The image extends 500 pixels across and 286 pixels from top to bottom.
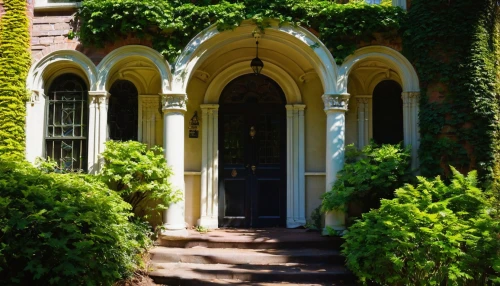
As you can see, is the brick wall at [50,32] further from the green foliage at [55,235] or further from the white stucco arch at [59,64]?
the green foliage at [55,235]

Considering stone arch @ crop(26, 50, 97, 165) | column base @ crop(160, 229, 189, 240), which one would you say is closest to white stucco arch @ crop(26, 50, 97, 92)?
stone arch @ crop(26, 50, 97, 165)

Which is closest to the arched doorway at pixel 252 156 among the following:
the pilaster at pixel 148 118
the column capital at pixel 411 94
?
the pilaster at pixel 148 118

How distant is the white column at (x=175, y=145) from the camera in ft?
28.2

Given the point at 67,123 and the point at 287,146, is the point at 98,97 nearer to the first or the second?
the point at 67,123

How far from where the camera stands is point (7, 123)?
28.6 feet

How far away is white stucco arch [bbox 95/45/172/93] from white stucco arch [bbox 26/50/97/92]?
0.16 meters

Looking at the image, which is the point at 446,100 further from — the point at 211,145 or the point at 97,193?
the point at 97,193

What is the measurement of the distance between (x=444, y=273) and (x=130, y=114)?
702 centimetres

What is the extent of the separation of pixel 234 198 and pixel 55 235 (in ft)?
16.1

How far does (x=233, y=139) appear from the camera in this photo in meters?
10.3

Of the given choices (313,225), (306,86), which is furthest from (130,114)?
(313,225)

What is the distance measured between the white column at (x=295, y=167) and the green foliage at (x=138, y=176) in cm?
268

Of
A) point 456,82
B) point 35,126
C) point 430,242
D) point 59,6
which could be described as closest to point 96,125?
point 35,126

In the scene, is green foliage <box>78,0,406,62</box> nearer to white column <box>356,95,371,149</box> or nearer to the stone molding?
the stone molding
